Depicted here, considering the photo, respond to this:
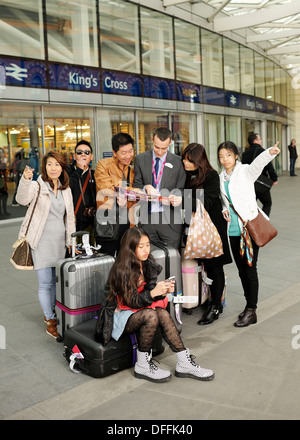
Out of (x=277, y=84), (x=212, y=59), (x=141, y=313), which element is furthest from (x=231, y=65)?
(x=141, y=313)

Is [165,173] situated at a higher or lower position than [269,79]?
lower

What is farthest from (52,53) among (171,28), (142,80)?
(171,28)

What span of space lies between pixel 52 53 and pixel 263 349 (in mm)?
9650

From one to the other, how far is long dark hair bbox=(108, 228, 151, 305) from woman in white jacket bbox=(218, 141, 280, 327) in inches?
46.7

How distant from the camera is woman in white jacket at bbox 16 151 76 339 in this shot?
384 cm

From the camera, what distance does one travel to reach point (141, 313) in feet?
10.5

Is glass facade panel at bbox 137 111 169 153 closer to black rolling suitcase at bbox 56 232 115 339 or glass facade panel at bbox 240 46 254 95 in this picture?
glass facade panel at bbox 240 46 254 95

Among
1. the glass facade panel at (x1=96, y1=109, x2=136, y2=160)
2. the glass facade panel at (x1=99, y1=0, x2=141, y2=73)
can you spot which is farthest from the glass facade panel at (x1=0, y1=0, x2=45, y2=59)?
the glass facade panel at (x1=96, y1=109, x2=136, y2=160)

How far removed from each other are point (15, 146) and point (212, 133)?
939 cm

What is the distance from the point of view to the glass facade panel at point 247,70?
805 inches

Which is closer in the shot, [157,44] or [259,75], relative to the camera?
[157,44]
